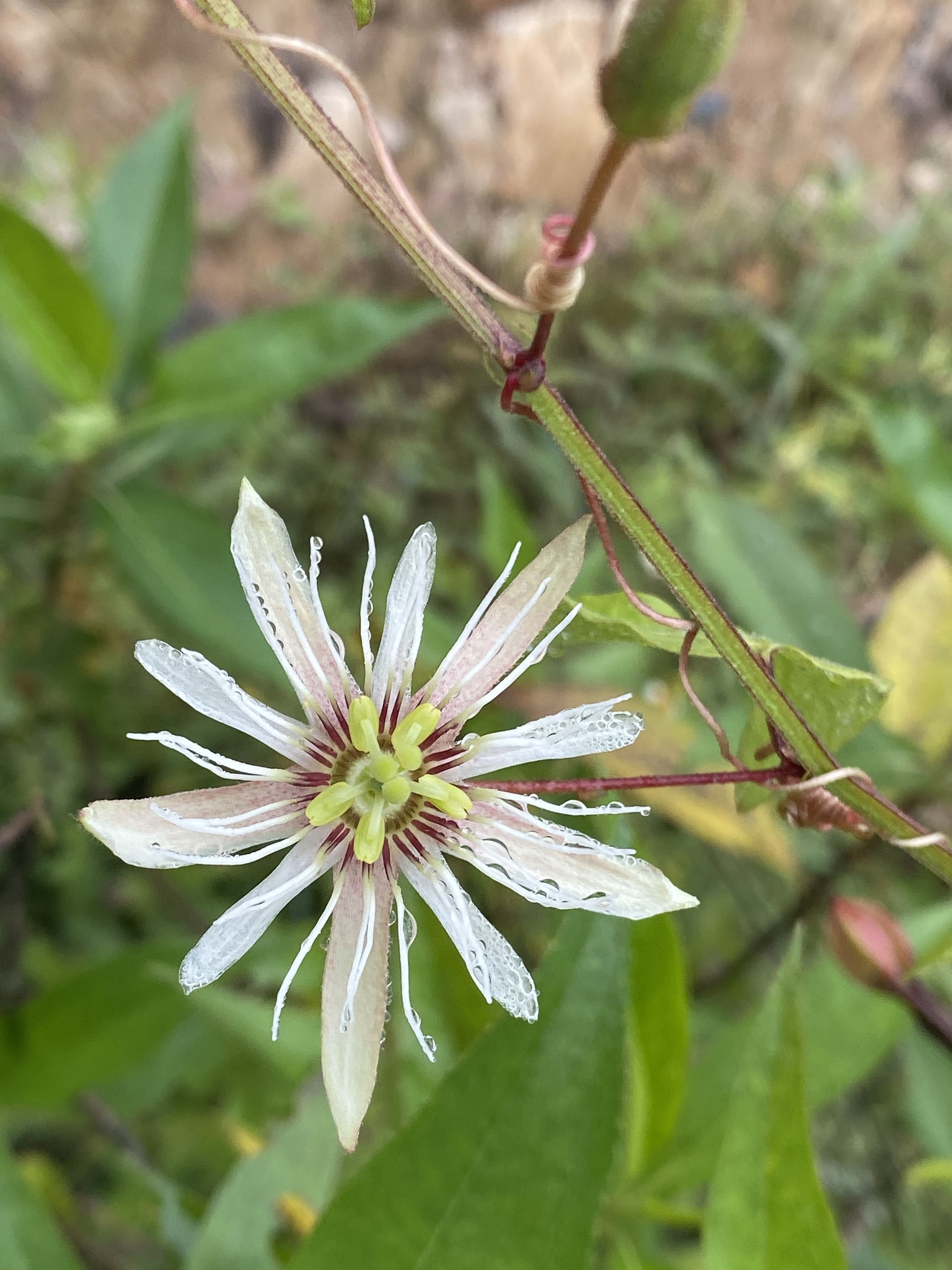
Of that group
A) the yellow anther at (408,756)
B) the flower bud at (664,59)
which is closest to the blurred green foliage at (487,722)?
the yellow anther at (408,756)

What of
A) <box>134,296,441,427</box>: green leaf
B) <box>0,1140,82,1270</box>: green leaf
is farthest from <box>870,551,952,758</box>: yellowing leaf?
<box>0,1140,82,1270</box>: green leaf

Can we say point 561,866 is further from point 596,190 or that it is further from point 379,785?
point 596,190

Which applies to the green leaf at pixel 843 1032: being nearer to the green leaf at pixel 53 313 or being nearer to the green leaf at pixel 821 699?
the green leaf at pixel 821 699

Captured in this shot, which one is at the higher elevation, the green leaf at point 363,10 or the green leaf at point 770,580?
the green leaf at point 363,10

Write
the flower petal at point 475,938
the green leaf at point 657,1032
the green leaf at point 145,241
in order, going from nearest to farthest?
the flower petal at point 475,938, the green leaf at point 657,1032, the green leaf at point 145,241

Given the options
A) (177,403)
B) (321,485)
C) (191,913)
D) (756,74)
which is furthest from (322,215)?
(191,913)

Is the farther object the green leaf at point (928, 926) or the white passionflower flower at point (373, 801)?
the green leaf at point (928, 926)

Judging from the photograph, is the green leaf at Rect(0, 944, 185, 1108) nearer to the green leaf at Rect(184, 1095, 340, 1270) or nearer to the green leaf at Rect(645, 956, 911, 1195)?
the green leaf at Rect(184, 1095, 340, 1270)
